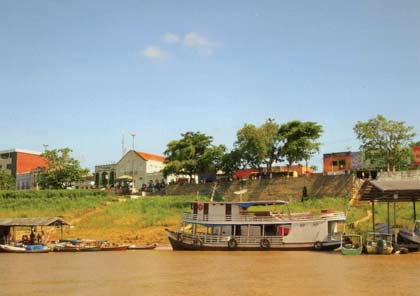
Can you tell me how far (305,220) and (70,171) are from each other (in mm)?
38997

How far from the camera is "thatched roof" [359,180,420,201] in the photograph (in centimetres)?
2729

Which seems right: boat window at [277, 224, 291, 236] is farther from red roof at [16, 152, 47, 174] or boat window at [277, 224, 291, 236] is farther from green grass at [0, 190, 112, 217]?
red roof at [16, 152, 47, 174]

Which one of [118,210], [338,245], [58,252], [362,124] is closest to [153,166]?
[118,210]

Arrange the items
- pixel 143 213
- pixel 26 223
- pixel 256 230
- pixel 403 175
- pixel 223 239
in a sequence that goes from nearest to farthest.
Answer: pixel 223 239 < pixel 256 230 < pixel 26 223 < pixel 403 175 < pixel 143 213

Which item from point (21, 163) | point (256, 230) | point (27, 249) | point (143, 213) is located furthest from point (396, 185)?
point (21, 163)

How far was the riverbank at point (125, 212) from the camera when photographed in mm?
37688

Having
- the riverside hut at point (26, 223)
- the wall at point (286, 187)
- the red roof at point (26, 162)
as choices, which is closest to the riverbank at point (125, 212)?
the wall at point (286, 187)

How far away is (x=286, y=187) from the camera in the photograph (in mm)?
48594

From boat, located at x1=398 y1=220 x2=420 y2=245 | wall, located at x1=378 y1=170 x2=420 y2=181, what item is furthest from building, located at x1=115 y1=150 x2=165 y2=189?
boat, located at x1=398 y1=220 x2=420 y2=245

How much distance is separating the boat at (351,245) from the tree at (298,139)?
19955 mm

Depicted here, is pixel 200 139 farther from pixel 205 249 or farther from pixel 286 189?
pixel 205 249

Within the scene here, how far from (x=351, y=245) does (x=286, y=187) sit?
20.5 meters

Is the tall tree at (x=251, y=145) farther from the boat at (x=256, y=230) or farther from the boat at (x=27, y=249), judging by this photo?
the boat at (x=27, y=249)

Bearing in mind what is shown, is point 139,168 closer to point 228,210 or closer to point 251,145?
point 251,145
